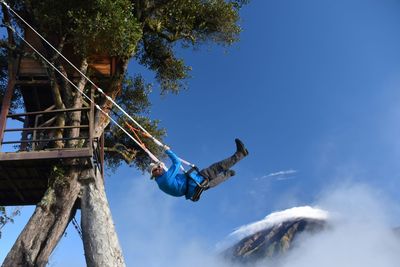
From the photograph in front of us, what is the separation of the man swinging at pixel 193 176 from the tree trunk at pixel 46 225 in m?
2.36

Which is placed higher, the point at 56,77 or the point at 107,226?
the point at 56,77

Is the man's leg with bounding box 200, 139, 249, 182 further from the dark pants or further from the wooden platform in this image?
the wooden platform

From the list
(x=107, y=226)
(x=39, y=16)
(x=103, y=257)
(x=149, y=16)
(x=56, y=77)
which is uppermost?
(x=149, y=16)

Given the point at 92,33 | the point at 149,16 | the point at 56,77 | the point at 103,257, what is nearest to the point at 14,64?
the point at 56,77

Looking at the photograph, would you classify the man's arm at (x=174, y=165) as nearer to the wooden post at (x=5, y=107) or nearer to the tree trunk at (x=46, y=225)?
the tree trunk at (x=46, y=225)

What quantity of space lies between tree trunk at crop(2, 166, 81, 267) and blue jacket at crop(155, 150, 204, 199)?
2374 mm

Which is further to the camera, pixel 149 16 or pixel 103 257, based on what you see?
pixel 149 16

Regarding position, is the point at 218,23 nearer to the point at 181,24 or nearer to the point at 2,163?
the point at 181,24

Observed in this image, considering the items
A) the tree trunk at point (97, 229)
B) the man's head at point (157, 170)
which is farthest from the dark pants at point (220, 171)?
the tree trunk at point (97, 229)

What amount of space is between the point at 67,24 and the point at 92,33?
1.20 meters

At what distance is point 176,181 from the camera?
10305mm

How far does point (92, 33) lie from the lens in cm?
1233

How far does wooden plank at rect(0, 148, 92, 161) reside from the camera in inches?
416

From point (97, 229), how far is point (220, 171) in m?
3.27
